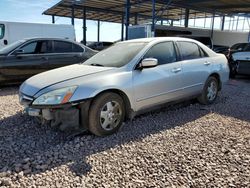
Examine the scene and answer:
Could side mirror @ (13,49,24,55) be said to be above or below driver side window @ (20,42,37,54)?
below

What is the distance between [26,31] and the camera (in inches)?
456

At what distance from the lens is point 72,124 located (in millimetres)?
3484

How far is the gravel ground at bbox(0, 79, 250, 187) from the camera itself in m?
2.69

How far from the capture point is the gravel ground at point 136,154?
8.82 ft

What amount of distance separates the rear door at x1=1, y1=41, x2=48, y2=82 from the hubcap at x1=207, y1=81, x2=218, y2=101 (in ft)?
15.1

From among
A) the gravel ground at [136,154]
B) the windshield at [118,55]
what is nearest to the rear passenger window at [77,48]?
the windshield at [118,55]

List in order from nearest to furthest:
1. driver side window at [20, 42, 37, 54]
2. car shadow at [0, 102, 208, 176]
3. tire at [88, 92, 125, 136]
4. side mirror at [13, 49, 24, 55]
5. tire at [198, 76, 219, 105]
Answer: car shadow at [0, 102, 208, 176] → tire at [88, 92, 125, 136] → tire at [198, 76, 219, 105] → side mirror at [13, 49, 24, 55] → driver side window at [20, 42, 37, 54]

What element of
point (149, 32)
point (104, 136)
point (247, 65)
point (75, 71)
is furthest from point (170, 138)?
point (149, 32)

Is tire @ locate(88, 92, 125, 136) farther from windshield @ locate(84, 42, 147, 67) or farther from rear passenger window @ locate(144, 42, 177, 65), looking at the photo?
rear passenger window @ locate(144, 42, 177, 65)

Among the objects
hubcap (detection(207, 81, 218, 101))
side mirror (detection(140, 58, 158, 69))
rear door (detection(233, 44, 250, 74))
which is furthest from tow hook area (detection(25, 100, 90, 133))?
rear door (detection(233, 44, 250, 74))

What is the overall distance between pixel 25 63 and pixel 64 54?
3.96ft

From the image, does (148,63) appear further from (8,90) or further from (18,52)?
(8,90)

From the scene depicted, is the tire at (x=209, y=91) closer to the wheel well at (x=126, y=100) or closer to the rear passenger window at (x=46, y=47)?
the wheel well at (x=126, y=100)

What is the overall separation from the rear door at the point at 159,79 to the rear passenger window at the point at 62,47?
4.09 m
